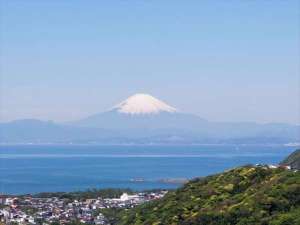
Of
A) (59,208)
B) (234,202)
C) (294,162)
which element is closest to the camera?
(234,202)

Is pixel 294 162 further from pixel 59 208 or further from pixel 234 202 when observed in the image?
pixel 234 202

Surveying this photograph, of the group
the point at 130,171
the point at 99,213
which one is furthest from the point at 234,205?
the point at 130,171

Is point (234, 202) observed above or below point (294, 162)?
below

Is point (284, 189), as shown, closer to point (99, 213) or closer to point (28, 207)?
point (99, 213)

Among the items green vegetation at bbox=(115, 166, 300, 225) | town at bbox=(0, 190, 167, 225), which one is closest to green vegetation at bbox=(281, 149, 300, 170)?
town at bbox=(0, 190, 167, 225)

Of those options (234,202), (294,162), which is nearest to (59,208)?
(294,162)

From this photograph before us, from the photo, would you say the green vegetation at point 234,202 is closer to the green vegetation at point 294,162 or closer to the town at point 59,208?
the town at point 59,208

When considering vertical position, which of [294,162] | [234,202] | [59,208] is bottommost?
Answer: [234,202]
